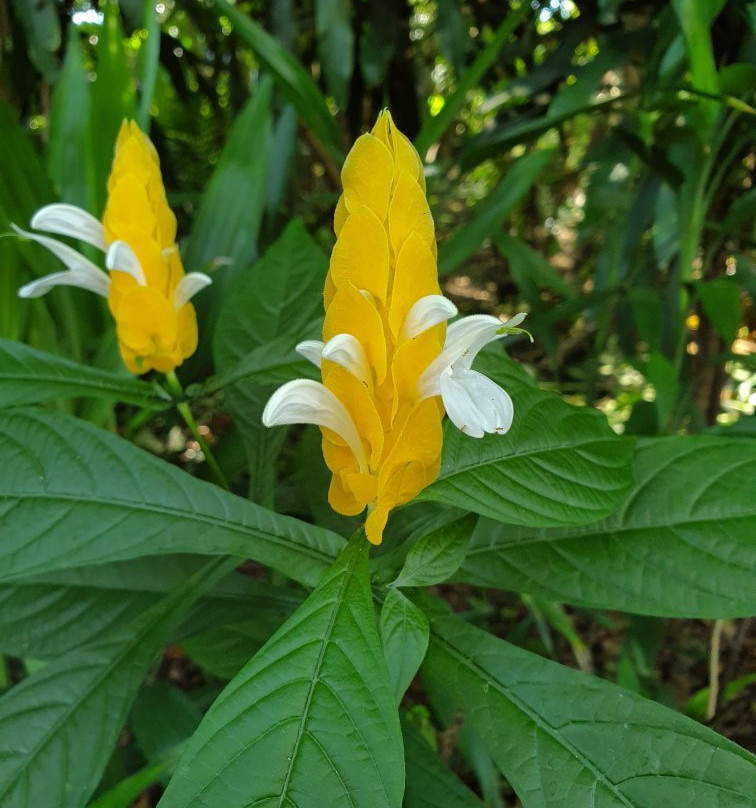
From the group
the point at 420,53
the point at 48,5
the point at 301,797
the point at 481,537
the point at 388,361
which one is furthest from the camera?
the point at 420,53

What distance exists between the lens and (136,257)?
615mm

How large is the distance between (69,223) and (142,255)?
8 centimetres

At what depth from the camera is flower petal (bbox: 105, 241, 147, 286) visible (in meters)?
0.58

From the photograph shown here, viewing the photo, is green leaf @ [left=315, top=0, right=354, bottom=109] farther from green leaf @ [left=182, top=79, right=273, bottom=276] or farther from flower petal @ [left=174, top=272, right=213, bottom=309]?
flower petal @ [left=174, top=272, right=213, bottom=309]

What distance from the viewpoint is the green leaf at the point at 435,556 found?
0.44 meters

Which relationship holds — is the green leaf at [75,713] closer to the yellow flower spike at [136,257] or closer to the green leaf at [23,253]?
the yellow flower spike at [136,257]

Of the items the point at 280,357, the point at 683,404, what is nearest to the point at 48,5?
the point at 280,357

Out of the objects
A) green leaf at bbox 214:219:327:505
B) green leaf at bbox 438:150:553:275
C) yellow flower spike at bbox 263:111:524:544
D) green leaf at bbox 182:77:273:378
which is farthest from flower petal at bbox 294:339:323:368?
green leaf at bbox 438:150:553:275

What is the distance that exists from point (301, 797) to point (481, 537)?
28cm

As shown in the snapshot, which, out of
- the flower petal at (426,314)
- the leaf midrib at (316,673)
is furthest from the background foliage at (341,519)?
the flower petal at (426,314)

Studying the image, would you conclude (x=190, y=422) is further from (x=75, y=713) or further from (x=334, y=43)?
(x=334, y=43)

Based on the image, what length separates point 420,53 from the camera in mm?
1965

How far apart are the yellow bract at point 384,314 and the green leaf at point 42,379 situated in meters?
0.25

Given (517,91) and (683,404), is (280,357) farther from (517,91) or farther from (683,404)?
(517,91)
